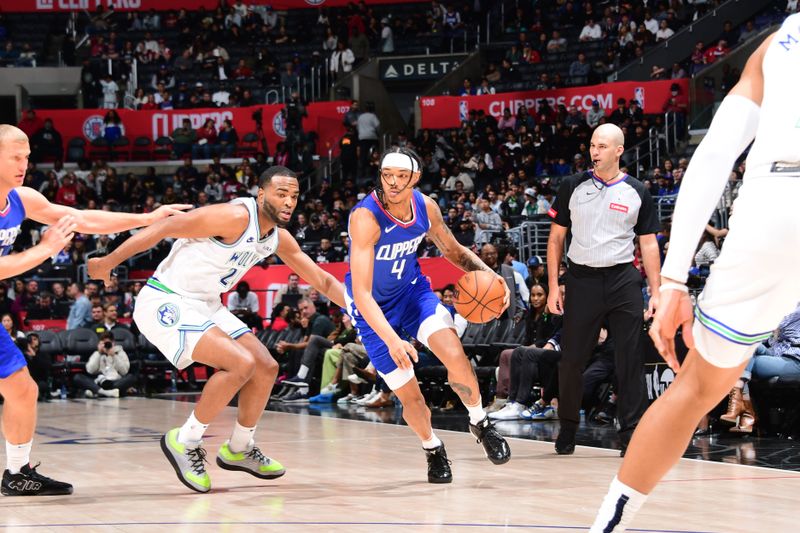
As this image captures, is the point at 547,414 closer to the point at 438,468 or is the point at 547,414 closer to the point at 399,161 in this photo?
the point at 438,468

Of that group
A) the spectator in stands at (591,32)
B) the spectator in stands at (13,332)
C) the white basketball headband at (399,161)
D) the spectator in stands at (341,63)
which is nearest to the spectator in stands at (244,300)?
the spectator in stands at (13,332)

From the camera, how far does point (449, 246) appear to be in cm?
594

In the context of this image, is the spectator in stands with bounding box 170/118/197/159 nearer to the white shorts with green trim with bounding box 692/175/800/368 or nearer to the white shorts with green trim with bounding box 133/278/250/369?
the white shorts with green trim with bounding box 133/278/250/369

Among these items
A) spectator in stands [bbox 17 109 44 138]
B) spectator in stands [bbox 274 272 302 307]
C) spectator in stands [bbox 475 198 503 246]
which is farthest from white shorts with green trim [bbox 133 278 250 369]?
spectator in stands [bbox 17 109 44 138]

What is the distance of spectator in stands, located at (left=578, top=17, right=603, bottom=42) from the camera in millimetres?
22797

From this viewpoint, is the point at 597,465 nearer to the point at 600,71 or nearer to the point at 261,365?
the point at 261,365

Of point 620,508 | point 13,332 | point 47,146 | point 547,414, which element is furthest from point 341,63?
point 620,508

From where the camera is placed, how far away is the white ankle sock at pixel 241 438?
572cm

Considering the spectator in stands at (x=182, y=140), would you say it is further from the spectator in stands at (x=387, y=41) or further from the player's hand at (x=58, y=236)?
the player's hand at (x=58, y=236)

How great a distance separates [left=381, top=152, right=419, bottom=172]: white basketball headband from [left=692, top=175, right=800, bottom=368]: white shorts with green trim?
9.94 ft

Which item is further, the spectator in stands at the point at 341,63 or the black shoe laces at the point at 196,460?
the spectator in stands at the point at 341,63

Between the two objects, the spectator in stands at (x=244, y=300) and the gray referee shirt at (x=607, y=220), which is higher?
the gray referee shirt at (x=607, y=220)

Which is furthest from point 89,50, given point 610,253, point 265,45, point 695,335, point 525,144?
point 695,335

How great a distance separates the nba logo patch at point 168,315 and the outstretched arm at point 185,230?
329 mm
